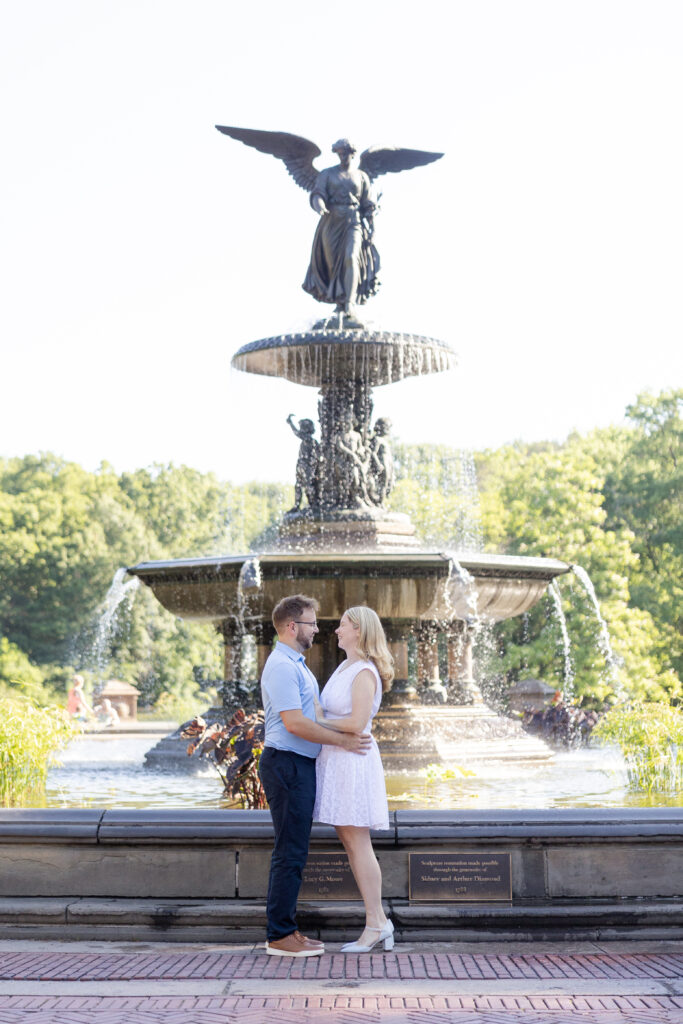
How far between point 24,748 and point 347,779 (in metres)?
4.47

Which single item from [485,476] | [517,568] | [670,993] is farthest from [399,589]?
[485,476]

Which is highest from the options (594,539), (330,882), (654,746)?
(594,539)

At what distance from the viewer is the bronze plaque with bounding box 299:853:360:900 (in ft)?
23.1

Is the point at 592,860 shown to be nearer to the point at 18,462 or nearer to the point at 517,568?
the point at 517,568

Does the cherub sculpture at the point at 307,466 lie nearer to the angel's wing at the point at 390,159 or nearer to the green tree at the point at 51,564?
the angel's wing at the point at 390,159

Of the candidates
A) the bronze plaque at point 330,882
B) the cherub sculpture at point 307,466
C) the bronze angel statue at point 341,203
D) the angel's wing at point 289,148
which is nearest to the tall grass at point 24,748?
the bronze plaque at point 330,882

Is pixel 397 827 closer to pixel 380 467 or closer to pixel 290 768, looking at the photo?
pixel 290 768

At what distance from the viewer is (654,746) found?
10875 millimetres

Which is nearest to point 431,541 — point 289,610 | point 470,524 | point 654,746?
point 470,524

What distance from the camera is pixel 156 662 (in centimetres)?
5725

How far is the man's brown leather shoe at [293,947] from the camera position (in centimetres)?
647

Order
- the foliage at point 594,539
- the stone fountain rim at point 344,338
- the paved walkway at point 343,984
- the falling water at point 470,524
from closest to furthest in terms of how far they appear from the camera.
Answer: the paved walkway at point 343,984 < the stone fountain rim at point 344,338 < the foliage at point 594,539 < the falling water at point 470,524

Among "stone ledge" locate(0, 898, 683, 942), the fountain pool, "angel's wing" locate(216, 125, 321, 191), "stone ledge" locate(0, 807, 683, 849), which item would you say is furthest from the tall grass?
"angel's wing" locate(216, 125, 321, 191)

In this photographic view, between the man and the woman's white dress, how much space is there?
0.08 m
